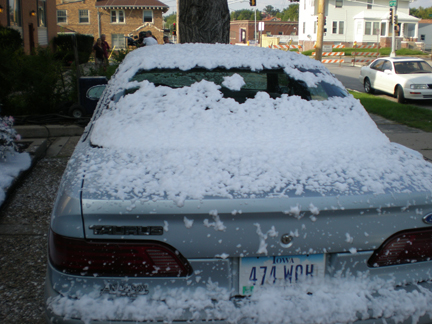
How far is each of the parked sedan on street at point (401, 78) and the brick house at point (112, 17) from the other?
35834mm

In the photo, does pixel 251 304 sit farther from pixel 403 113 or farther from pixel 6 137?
pixel 403 113

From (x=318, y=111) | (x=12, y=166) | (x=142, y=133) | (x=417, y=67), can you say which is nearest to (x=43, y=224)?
(x=12, y=166)

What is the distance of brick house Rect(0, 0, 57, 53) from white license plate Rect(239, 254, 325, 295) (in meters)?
17.4

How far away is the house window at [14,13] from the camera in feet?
59.1

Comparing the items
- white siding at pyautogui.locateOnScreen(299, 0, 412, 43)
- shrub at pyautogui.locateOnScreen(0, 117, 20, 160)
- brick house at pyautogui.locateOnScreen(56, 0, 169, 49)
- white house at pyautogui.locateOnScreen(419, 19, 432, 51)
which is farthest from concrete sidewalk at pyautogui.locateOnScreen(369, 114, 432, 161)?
white house at pyautogui.locateOnScreen(419, 19, 432, 51)

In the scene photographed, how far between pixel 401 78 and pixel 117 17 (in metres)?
40.6

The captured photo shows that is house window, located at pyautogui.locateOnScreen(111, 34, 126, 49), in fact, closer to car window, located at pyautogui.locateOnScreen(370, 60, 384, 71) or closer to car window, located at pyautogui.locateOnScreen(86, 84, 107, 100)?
car window, located at pyautogui.locateOnScreen(370, 60, 384, 71)

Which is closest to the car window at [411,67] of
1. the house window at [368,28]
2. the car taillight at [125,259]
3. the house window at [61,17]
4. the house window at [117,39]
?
the car taillight at [125,259]

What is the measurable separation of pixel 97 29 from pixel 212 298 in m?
50.3

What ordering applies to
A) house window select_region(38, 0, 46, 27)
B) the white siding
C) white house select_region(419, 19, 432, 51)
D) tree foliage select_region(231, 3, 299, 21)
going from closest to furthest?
house window select_region(38, 0, 46, 27)
the white siding
white house select_region(419, 19, 432, 51)
tree foliage select_region(231, 3, 299, 21)

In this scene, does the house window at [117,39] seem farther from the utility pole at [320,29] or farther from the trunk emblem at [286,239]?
the trunk emblem at [286,239]

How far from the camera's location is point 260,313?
1.62 meters

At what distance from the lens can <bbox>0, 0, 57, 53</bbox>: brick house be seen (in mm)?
17547

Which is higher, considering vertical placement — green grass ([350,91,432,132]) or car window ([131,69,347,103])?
car window ([131,69,347,103])
